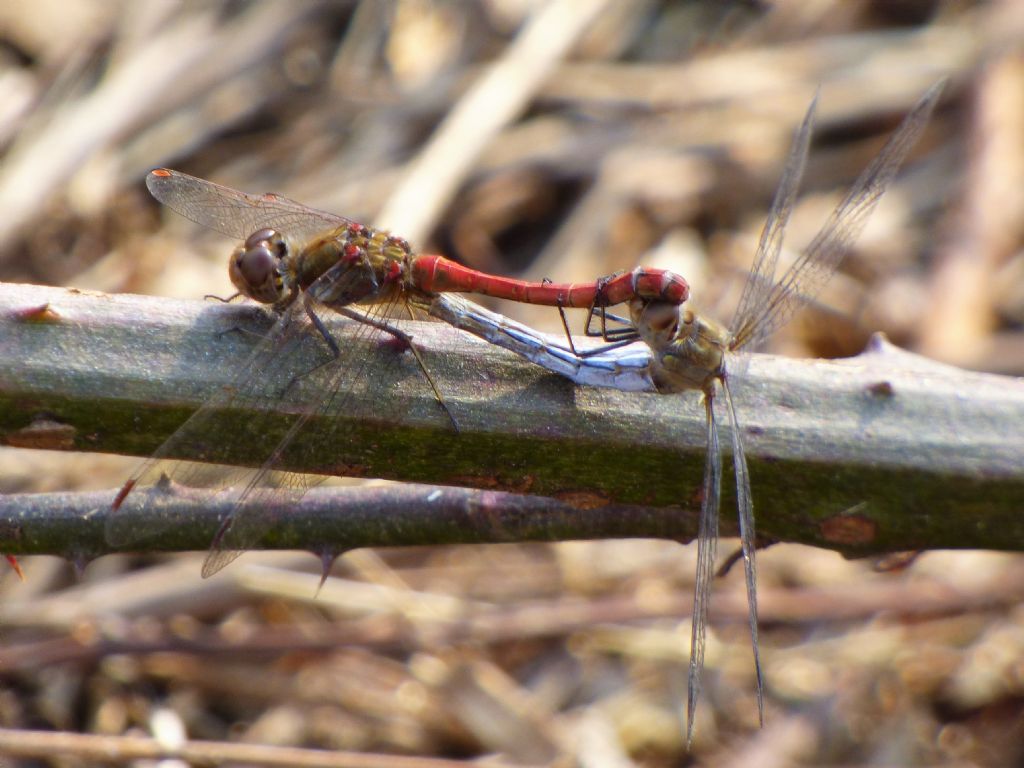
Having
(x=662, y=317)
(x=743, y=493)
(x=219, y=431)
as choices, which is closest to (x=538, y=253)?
(x=662, y=317)

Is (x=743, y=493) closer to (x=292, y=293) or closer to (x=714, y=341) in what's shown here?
(x=714, y=341)

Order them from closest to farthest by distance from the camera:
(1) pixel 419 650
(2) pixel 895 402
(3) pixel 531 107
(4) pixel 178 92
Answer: (2) pixel 895 402
(1) pixel 419 650
(4) pixel 178 92
(3) pixel 531 107

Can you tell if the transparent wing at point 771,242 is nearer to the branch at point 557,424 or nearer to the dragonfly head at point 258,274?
the branch at point 557,424

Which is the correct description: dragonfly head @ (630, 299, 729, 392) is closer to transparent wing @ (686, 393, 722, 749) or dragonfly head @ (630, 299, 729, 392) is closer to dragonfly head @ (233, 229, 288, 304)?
transparent wing @ (686, 393, 722, 749)

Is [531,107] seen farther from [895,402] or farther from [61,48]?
[895,402]

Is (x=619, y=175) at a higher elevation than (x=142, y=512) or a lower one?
higher

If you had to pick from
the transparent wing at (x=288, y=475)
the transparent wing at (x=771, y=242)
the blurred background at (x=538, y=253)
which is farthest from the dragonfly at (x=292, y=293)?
the blurred background at (x=538, y=253)

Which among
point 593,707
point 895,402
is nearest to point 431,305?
point 895,402
